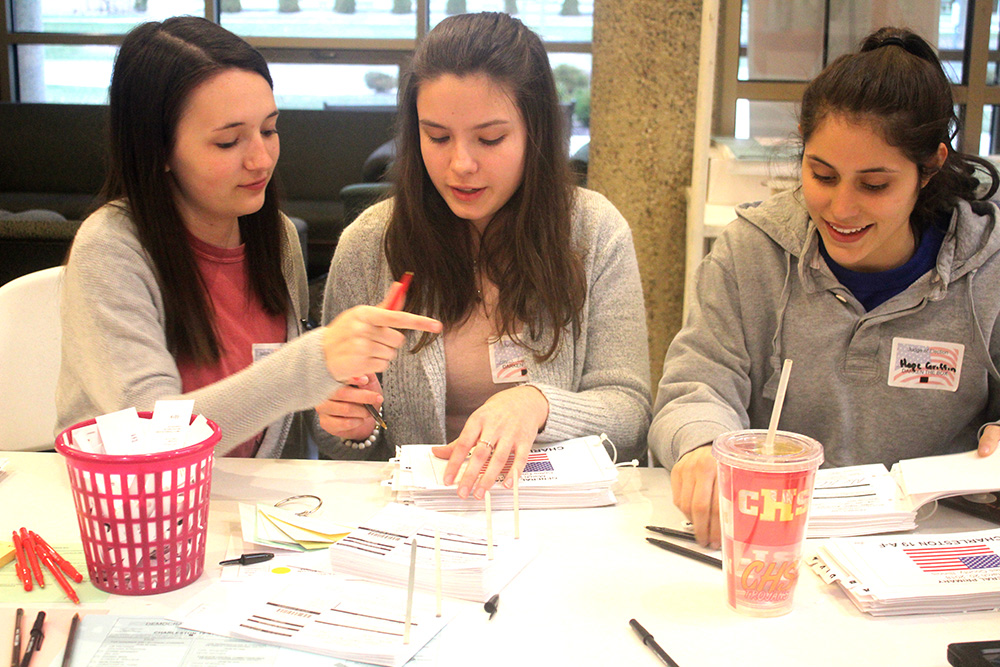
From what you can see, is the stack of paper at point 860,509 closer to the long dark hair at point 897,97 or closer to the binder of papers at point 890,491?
the binder of papers at point 890,491

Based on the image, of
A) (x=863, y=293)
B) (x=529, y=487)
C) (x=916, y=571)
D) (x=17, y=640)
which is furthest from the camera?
(x=863, y=293)

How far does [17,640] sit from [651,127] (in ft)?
7.61

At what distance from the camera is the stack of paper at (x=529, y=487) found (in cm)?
133

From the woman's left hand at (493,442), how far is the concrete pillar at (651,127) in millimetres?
1503

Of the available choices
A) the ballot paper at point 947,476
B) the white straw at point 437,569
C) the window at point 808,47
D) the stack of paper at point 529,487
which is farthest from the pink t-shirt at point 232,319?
the window at point 808,47

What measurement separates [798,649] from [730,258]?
0.84m

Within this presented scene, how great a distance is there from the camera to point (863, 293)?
1.59 m

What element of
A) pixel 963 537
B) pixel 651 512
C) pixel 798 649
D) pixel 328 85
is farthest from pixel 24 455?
pixel 328 85

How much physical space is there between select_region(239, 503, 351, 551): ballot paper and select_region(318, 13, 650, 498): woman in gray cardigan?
381 mm

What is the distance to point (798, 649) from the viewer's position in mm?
980

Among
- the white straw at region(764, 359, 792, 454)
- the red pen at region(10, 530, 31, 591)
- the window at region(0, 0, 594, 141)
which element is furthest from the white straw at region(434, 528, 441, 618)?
the window at region(0, 0, 594, 141)

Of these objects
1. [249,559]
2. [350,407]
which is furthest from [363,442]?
[249,559]

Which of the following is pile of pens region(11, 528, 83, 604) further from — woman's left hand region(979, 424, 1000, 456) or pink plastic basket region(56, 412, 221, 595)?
woman's left hand region(979, 424, 1000, 456)

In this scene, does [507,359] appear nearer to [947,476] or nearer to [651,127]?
[947,476]
